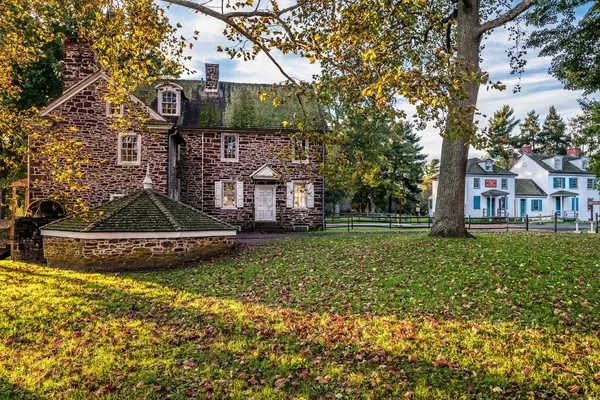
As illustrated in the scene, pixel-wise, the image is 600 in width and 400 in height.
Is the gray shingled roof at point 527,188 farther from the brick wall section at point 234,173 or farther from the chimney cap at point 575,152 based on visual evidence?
the brick wall section at point 234,173

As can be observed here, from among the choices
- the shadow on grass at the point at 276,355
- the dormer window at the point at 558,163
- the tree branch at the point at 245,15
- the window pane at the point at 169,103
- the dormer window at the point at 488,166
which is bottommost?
the shadow on grass at the point at 276,355

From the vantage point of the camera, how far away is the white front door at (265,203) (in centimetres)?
2320

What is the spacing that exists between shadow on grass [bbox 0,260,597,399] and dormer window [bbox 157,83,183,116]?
55.9 feet

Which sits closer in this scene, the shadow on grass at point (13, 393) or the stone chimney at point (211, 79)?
the shadow on grass at point (13, 393)

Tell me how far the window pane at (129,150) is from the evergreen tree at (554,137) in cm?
6683

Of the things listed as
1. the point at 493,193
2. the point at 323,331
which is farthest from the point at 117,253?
the point at 493,193

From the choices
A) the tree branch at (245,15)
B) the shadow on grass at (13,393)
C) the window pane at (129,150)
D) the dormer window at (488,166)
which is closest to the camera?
the shadow on grass at (13,393)

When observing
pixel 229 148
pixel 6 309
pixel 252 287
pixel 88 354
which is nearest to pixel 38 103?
pixel 229 148

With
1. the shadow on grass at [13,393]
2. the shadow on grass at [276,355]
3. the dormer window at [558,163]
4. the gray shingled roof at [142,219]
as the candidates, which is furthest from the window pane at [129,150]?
the dormer window at [558,163]

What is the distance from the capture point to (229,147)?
23.1m

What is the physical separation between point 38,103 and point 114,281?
21356mm

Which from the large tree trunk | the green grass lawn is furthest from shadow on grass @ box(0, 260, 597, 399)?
the large tree trunk

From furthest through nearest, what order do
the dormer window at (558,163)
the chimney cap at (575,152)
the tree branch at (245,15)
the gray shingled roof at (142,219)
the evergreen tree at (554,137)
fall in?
the evergreen tree at (554,137)
the chimney cap at (575,152)
the dormer window at (558,163)
the gray shingled roof at (142,219)
the tree branch at (245,15)

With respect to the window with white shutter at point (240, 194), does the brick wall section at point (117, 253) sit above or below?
below
